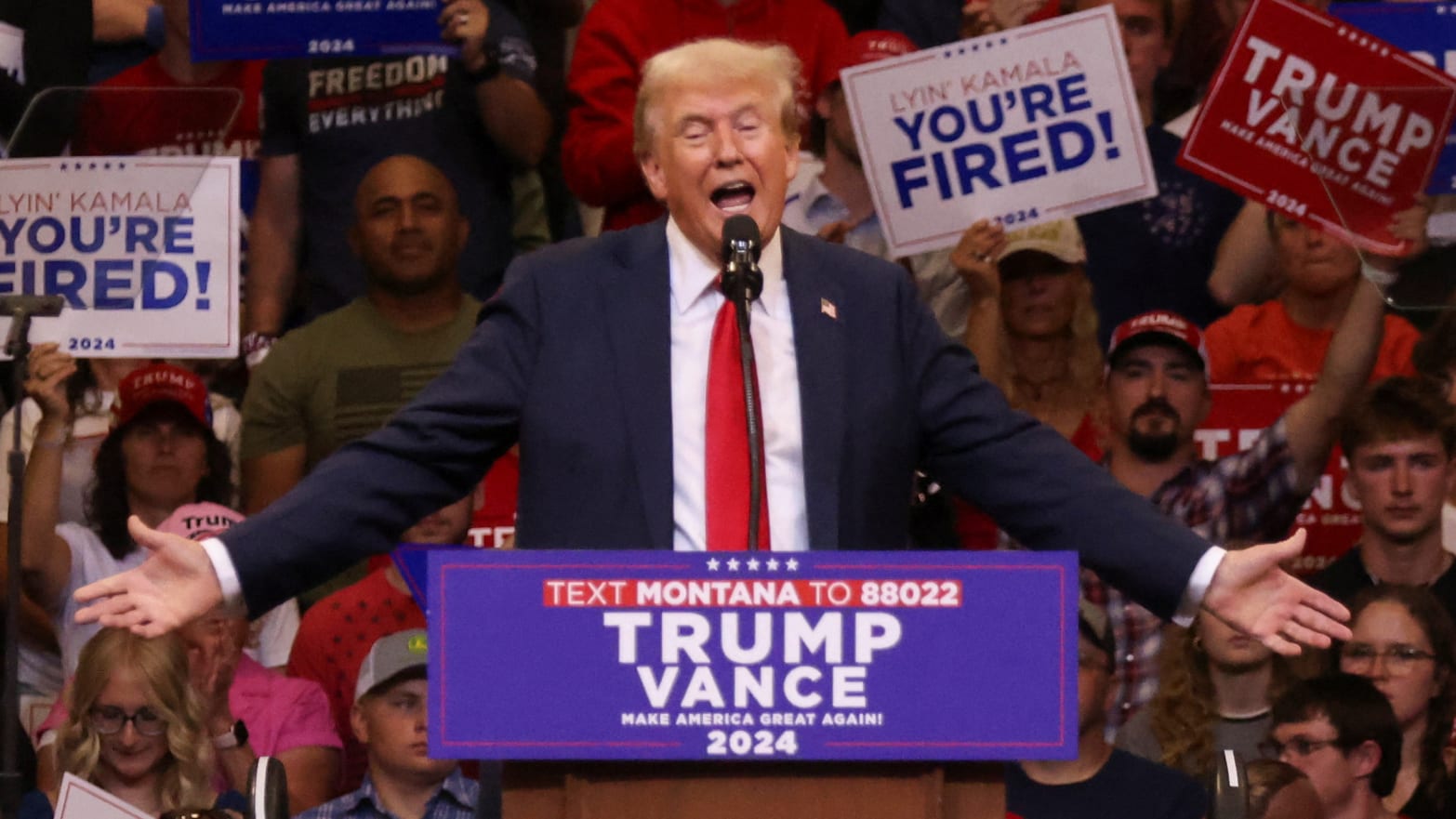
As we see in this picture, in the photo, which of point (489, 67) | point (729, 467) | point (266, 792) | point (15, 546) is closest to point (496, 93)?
point (489, 67)

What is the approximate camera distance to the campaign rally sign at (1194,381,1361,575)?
5.23m

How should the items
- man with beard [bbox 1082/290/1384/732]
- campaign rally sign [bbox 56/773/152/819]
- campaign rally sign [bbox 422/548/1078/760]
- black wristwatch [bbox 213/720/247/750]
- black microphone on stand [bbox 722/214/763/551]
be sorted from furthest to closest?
man with beard [bbox 1082/290/1384/732] < black wristwatch [bbox 213/720/247/750] < campaign rally sign [bbox 56/773/152/819] < black microphone on stand [bbox 722/214/763/551] < campaign rally sign [bbox 422/548/1078/760]

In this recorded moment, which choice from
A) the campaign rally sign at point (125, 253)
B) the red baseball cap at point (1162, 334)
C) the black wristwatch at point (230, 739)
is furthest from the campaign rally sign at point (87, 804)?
the red baseball cap at point (1162, 334)

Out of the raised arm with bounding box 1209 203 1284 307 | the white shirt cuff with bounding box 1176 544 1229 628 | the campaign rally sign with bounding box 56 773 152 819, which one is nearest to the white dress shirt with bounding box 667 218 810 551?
the white shirt cuff with bounding box 1176 544 1229 628

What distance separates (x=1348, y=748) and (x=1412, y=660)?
11.2 inches

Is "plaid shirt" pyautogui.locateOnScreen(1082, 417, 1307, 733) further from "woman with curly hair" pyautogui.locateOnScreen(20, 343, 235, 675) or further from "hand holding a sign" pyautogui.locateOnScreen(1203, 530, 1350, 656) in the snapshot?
"hand holding a sign" pyautogui.locateOnScreen(1203, 530, 1350, 656)

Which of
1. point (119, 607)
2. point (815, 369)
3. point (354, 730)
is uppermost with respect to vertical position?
point (815, 369)

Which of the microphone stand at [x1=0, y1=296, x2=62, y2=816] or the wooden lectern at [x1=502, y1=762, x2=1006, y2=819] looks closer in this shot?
the wooden lectern at [x1=502, y1=762, x2=1006, y2=819]

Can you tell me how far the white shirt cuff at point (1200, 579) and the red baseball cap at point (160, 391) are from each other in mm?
2838

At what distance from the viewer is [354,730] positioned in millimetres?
4938

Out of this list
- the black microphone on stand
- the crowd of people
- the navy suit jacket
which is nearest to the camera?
the black microphone on stand

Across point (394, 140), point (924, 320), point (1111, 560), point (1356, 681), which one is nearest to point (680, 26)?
point (394, 140)

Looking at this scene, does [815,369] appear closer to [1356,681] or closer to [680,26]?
[1356,681]

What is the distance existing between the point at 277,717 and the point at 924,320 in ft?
7.99
